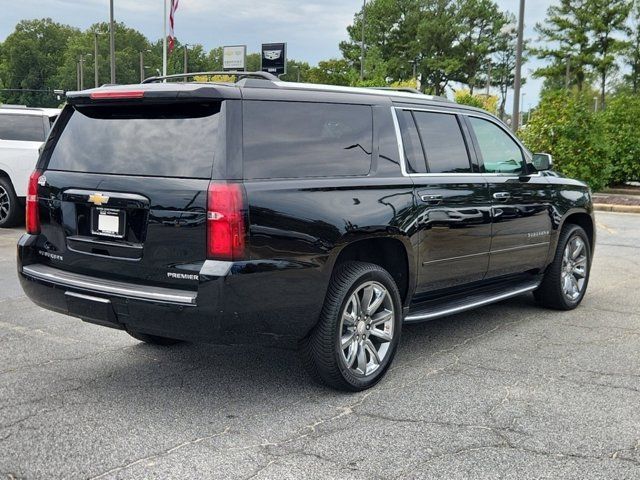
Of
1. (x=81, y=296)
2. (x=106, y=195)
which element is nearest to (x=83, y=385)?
(x=81, y=296)

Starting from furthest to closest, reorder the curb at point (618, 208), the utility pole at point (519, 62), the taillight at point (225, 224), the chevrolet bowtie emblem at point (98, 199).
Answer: the utility pole at point (519, 62) < the curb at point (618, 208) < the chevrolet bowtie emblem at point (98, 199) < the taillight at point (225, 224)

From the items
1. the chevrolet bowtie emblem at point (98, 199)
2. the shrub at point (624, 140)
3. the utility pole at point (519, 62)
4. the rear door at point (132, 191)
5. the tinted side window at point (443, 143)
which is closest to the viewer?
the rear door at point (132, 191)

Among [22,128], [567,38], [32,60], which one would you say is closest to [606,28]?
[567,38]

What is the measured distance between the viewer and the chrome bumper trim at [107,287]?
3.86 m

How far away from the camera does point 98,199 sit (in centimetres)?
416

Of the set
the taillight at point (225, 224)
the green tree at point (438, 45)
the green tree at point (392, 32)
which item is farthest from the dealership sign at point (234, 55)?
the taillight at point (225, 224)

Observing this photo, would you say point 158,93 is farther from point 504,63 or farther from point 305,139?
point 504,63

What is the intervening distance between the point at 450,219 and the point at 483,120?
119cm

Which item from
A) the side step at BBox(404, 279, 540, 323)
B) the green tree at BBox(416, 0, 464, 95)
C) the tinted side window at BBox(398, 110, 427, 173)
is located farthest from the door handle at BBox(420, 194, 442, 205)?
the green tree at BBox(416, 0, 464, 95)

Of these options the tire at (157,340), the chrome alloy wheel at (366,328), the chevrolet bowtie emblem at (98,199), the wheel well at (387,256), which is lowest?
the tire at (157,340)

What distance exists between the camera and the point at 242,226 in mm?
3816

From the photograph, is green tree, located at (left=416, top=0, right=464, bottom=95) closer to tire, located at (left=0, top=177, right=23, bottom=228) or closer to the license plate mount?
tire, located at (left=0, top=177, right=23, bottom=228)

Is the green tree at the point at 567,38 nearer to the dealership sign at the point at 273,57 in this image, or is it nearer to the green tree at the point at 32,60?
the dealership sign at the point at 273,57

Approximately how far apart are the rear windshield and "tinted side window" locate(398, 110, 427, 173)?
149 centimetres
